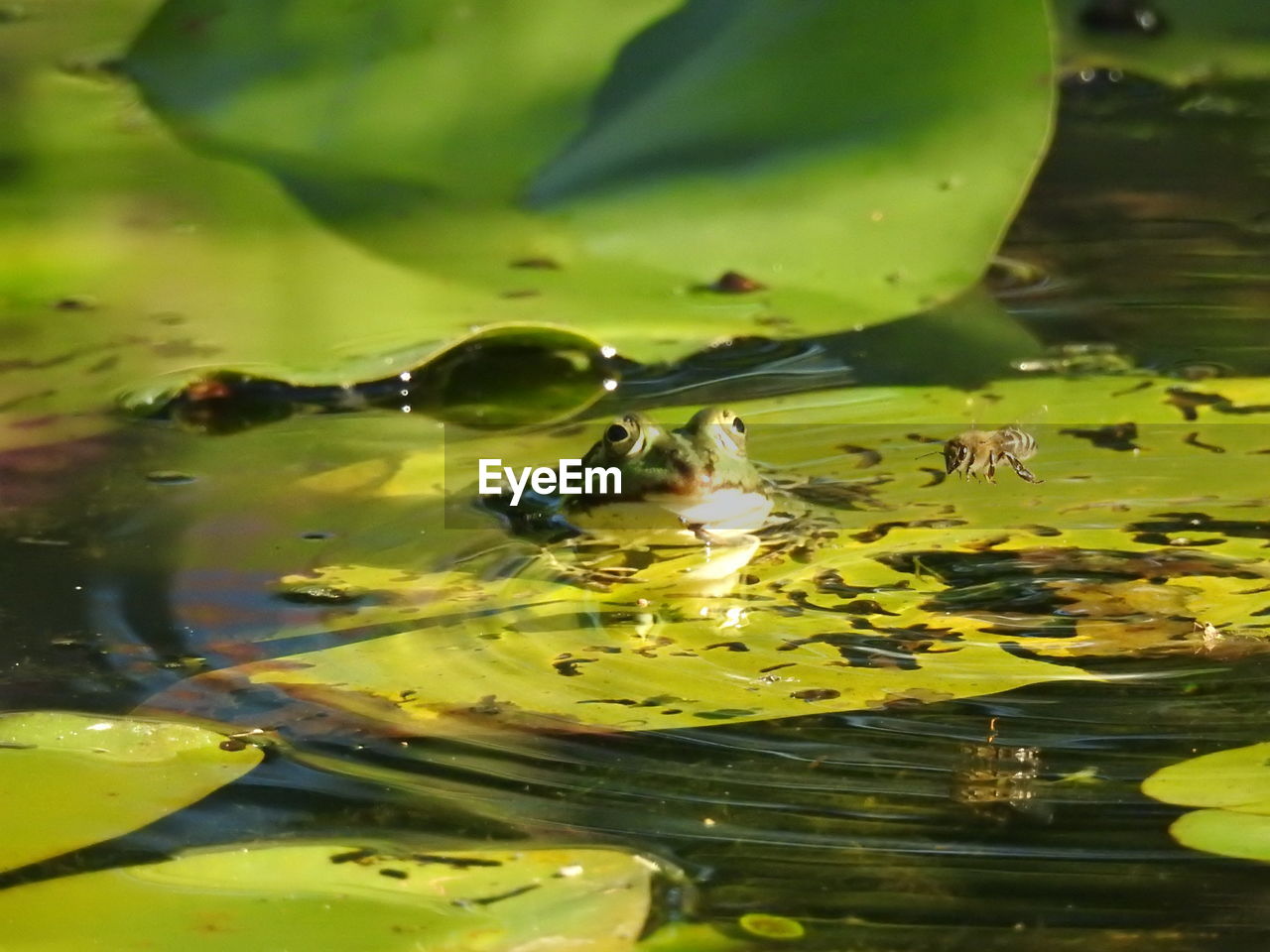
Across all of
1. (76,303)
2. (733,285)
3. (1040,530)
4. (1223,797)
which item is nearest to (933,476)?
(1040,530)

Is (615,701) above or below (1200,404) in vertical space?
below

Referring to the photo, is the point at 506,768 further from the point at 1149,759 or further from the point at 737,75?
the point at 737,75

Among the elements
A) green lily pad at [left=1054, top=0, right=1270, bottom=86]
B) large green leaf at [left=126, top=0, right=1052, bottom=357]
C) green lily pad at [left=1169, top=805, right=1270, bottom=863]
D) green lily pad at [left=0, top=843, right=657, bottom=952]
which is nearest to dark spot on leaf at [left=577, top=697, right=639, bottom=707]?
green lily pad at [left=0, top=843, right=657, bottom=952]

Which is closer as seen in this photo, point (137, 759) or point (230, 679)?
point (137, 759)

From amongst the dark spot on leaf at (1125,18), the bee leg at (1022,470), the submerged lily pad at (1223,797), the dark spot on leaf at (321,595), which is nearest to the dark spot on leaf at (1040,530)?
the bee leg at (1022,470)

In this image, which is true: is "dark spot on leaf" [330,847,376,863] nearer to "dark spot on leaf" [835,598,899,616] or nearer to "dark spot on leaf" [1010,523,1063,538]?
"dark spot on leaf" [835,598,899,616]

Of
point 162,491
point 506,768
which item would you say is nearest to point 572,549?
point 162,491

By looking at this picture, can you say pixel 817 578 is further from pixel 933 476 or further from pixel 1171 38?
pixel 1171 38

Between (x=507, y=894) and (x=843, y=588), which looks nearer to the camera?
(x=507, y=894)
